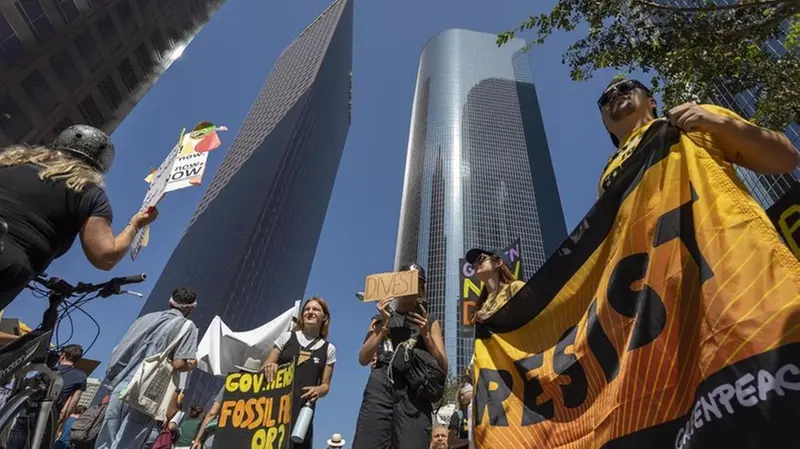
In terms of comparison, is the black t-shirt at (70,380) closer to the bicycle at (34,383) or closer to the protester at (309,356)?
the protester at (309,356)

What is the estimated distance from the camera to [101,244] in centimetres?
237

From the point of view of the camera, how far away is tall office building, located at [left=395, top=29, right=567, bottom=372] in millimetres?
98688

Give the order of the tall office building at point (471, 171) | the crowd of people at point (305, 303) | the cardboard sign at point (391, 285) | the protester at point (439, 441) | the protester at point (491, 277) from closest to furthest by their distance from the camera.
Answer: the crowd of people at point (305, 303) < the cardboard sign at point (391, 285) < the protester at point (491, 277) < the protester at point (439, 441) < the tall office building at point (471, 171)

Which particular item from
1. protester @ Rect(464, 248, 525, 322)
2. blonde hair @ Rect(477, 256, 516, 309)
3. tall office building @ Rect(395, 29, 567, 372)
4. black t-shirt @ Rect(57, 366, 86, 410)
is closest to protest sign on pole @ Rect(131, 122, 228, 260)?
black t-shirt @ Rect(57, 366, 86, 410)

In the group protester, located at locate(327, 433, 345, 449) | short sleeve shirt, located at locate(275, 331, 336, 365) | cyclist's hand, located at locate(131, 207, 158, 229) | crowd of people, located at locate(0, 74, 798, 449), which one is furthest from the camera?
protester, located at locate(327, 433, 345, 449)

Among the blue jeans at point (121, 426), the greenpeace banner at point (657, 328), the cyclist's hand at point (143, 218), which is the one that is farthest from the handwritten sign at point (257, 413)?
the greenpeace banner at point (657, 328)

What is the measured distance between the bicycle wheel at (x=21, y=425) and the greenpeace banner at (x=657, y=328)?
2292 millimetres

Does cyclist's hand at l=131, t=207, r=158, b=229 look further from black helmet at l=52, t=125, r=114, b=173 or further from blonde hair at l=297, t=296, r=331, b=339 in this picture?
blonde hair at l=297, t=296, r=331, b=339

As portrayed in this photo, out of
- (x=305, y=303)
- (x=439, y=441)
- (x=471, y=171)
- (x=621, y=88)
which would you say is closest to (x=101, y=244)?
(x=305, y=303)

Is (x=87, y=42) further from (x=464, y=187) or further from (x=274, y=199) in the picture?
(x=464, y=187)

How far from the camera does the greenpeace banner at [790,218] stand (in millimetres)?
2047

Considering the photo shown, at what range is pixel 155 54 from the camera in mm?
41594

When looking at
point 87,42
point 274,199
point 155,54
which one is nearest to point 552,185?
point 274,199

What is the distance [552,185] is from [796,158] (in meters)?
112
